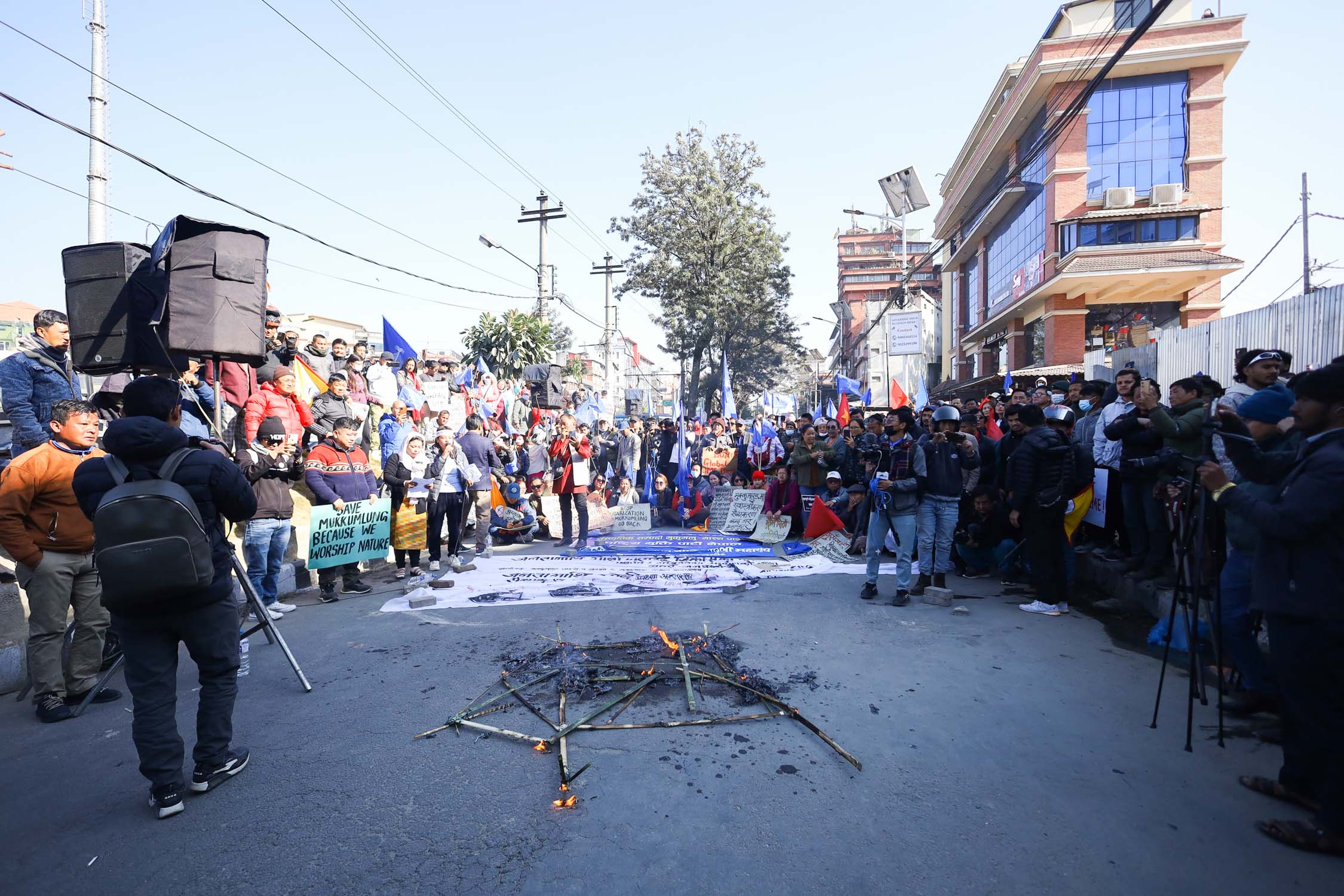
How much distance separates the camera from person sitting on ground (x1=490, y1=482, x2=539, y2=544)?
11602mm

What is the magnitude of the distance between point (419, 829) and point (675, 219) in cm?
2763

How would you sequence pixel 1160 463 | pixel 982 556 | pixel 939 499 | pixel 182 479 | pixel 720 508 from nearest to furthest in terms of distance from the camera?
pixel 182 479 < pixel 1160 463 < pixel 939 499 < pixel 982 556 < pixel 720 508

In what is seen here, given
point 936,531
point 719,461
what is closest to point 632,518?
point 719,461

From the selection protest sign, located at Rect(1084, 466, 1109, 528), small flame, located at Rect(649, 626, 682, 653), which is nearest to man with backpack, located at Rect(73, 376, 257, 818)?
small flame, located at Rect(649, 626, 682, 653)

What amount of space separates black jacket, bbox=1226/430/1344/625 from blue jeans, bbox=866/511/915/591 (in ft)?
12.9

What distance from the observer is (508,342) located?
2275 cm

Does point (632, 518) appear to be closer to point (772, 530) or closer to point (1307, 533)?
point (772, 530)

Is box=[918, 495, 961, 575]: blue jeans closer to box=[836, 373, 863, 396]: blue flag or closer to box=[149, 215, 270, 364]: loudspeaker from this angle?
box=[149, 215, 270, 364]: loudspeaker

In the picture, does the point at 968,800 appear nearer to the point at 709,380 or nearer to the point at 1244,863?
the point at 1244,863

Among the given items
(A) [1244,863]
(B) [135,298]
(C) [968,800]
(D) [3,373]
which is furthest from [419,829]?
(D) [3,373]

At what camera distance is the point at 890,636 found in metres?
5.84

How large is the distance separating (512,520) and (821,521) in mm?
5400

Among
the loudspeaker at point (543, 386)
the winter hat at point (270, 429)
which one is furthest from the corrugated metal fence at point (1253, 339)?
the loudspeaker at point (543, 386)

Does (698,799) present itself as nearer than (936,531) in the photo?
Yes
